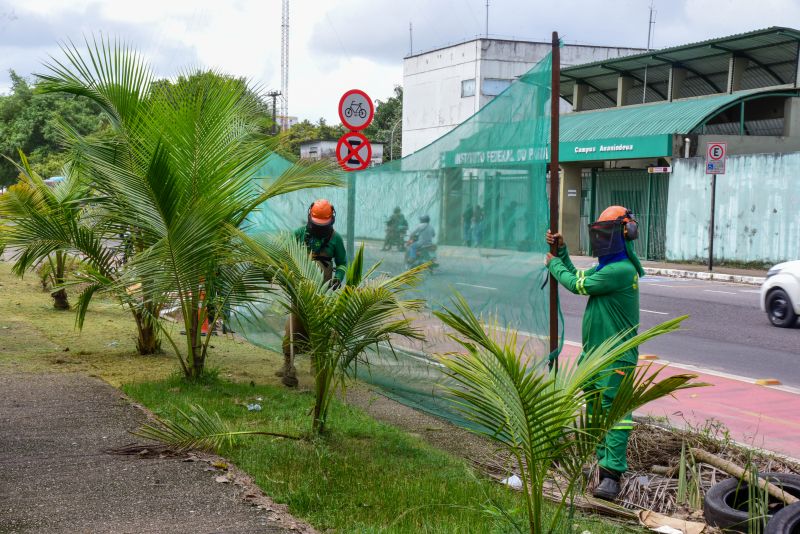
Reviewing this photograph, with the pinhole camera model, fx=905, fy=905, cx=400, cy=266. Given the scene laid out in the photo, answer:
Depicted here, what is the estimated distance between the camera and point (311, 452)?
19.7 ft

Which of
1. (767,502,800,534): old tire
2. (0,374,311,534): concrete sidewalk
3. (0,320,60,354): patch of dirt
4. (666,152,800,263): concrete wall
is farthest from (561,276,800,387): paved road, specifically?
(0,320,60,354): patch of dirt

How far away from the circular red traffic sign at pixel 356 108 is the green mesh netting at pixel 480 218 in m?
3.23

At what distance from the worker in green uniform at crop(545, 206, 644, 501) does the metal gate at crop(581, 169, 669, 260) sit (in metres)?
23.2

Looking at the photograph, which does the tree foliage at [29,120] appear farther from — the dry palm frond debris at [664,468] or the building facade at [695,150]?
the dry palm frond debris at [664,468]

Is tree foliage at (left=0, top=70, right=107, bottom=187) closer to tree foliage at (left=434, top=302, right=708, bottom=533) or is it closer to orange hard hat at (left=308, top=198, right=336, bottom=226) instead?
orange hard hat at (left=308, top=198, right=336, bottom=226)

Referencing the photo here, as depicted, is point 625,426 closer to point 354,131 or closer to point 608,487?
point 608,487

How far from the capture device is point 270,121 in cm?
905

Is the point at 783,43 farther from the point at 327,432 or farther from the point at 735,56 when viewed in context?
the point at 327,432

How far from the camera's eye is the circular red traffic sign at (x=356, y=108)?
39.0 ft

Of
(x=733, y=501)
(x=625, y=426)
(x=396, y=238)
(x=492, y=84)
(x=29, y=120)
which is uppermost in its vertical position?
A: (x=492, y=84)

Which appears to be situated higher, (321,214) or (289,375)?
(321,214)

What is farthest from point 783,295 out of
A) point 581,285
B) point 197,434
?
point 197,434

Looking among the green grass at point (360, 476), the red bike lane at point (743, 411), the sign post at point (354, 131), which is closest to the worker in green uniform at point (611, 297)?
the green grass at point (360, 476)

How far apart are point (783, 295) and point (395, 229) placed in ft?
26.3
